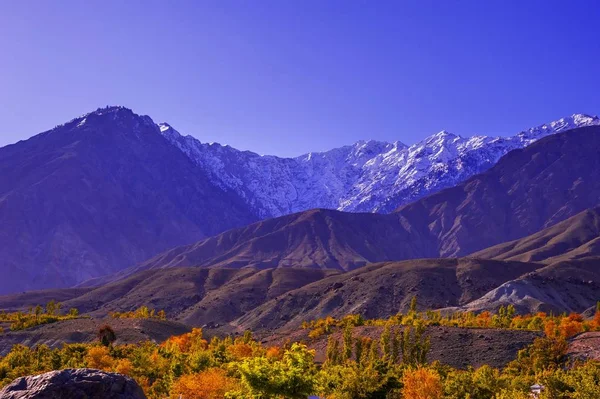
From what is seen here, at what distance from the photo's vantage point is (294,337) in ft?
384

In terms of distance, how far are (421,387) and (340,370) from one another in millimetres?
8188

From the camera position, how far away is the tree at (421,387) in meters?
50.6

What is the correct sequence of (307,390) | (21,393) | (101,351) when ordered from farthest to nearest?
1. (101,351)
2. (307,390)
3. (21,393)

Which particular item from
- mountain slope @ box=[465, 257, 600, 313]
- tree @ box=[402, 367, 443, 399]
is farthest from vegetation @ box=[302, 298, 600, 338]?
tree @ box=[402, 367, 443, 399]

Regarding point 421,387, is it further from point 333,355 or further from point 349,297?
point 349,297

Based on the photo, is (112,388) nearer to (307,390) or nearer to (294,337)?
(307,390)

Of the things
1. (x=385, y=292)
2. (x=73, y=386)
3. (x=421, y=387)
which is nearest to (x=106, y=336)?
(x=421, y=387)

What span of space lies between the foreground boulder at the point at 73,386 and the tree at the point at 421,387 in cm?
3370

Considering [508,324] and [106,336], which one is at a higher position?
[106,336]

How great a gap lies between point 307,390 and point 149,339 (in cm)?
8499

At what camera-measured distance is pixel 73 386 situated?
802 inches

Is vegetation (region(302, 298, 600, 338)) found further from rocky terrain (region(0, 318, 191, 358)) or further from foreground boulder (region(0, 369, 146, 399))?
foreground boulder (region(0, 369, 146, 399))

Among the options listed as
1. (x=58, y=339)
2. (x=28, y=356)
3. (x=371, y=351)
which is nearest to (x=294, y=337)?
(x=371, y=351)

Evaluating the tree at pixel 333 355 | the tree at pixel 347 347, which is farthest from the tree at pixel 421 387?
the tree at pixel 347 347
